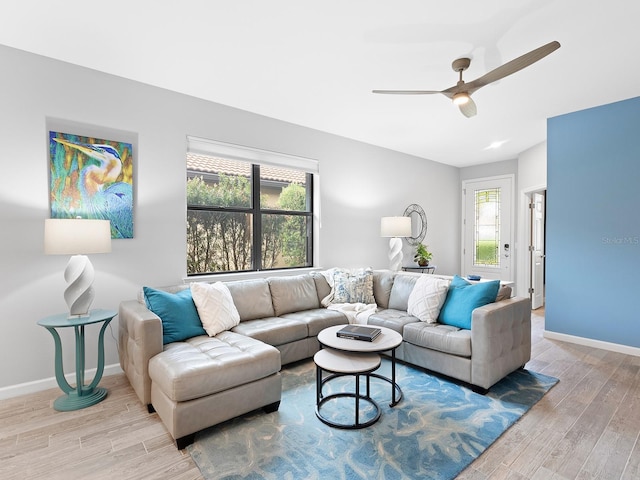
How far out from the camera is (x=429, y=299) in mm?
3180

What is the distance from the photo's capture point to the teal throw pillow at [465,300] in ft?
9.50

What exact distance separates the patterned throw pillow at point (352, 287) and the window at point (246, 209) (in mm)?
731

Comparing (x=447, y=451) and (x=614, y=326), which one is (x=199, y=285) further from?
(x=614, y=326)

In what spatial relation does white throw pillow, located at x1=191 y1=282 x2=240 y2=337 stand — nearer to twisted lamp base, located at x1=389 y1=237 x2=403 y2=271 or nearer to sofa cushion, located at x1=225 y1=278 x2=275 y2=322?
sofa cushion, located at x1=225 y1=278 x2=275 y2=322

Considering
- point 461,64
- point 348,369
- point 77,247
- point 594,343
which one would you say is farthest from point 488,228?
point 77,247

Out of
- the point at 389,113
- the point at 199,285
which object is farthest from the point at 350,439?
the point at 389,113

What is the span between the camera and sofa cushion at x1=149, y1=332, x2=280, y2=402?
1.97m

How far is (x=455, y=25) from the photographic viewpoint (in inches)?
88.5

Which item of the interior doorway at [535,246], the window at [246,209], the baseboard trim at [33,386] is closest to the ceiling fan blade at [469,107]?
the window at [246,209]

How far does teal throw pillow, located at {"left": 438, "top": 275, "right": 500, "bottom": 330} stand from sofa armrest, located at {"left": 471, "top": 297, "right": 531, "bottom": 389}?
111 mm

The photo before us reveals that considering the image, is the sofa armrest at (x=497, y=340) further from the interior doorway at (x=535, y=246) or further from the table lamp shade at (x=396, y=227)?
the interior doorway at (x=535, y=246)

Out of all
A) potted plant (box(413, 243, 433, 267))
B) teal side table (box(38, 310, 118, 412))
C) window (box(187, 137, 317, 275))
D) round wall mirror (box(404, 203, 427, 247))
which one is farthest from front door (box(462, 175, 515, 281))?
teal side table (box(38, 310, 118, 412))

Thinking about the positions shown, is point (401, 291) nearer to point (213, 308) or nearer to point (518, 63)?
point (213, 308)

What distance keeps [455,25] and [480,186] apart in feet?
15.5
